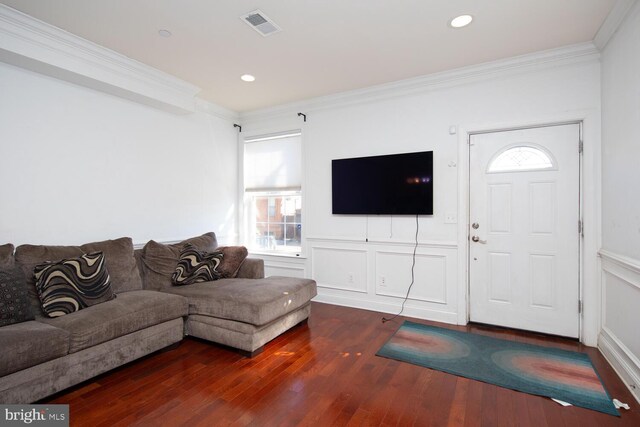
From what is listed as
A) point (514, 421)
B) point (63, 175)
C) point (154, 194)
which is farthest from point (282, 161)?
point (514, 421)

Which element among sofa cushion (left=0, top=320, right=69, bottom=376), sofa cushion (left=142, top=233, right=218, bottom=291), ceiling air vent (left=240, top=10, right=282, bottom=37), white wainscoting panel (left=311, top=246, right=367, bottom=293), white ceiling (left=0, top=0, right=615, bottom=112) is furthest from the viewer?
white wainscoting panel (left=311, top=246, right=367, bottom=293)

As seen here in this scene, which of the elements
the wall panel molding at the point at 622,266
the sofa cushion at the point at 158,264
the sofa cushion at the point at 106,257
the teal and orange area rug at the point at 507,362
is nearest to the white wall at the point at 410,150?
the teal and orange area rug at the point at 507,362

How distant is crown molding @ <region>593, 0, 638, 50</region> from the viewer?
7.61 ft

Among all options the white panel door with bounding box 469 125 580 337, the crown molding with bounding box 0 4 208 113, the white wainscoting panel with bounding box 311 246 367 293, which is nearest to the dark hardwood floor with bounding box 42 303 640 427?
the white panel door with bounding box 469 125 580 337

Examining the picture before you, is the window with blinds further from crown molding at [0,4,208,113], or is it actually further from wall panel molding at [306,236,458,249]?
crown molding at [0,4,208,113]

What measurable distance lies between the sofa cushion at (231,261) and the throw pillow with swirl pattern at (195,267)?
0.06 m

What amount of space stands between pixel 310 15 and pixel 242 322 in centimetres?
266

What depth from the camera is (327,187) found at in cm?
439

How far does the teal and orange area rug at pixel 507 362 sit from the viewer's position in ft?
7.27

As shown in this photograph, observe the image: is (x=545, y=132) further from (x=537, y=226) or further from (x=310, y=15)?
(x=310, y=15)

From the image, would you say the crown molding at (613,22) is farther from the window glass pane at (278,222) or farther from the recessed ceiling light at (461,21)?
the window glass pane at (278,222)

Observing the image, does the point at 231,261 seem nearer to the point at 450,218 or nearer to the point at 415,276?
the point at 415,276

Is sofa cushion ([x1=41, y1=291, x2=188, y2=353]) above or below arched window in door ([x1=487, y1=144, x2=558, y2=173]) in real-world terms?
below

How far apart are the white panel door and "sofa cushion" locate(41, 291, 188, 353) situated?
3.15 metres
